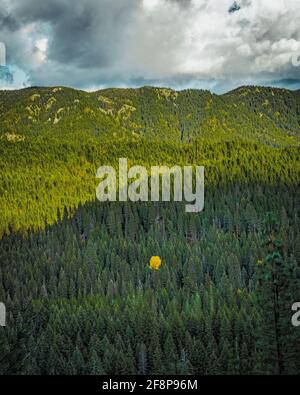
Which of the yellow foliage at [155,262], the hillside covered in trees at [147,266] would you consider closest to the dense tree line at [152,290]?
the hillside covered in trees at [147,266]

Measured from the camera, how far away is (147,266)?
10562 centimetres

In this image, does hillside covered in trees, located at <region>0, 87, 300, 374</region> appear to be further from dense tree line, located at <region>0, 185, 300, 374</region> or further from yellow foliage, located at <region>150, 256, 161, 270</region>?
yellow foliage, located at <region>150, 256, 161, 270</region>

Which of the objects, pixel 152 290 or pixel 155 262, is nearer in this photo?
pixel 152 290

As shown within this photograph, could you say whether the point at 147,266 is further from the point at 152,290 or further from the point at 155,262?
the point at 152,290

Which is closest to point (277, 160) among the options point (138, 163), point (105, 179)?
point (138, 163)

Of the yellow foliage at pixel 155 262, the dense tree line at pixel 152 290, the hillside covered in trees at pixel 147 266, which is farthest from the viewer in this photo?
the yellow foliage at pixel 155 262

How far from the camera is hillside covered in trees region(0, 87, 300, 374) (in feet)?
122

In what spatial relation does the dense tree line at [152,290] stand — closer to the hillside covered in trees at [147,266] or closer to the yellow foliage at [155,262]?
the hillside covered in trees at [147,266]

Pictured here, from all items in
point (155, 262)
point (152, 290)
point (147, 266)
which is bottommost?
point (152, 290)

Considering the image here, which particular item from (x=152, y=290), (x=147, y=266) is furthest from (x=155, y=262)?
(x=152, y=290)

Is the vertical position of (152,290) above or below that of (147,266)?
below

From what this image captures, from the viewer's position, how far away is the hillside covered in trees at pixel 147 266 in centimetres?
3724
